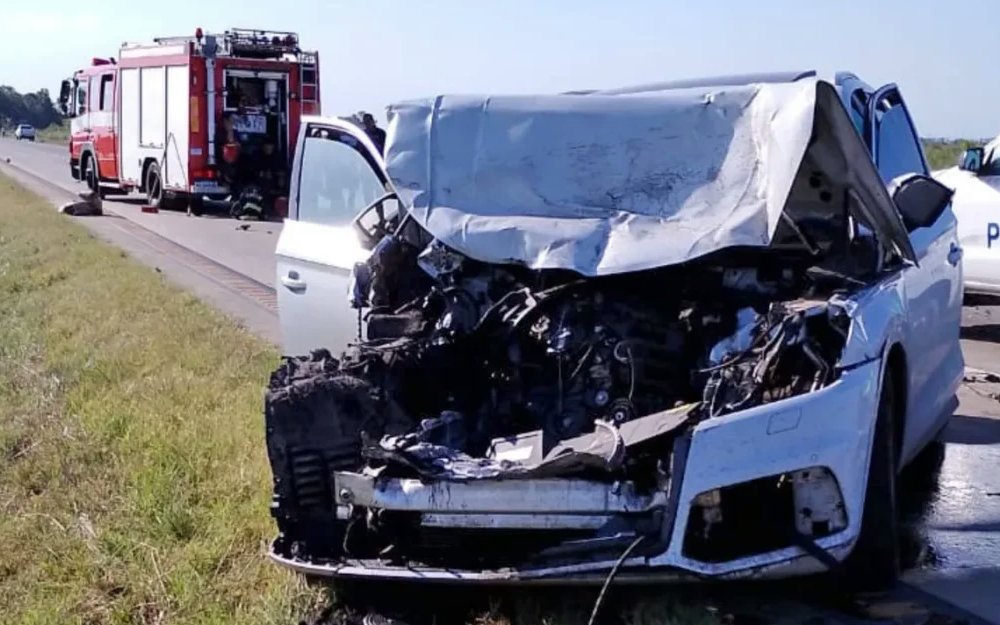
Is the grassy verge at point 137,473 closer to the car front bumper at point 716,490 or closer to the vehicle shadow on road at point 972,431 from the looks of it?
the car front bumper at point 716,490

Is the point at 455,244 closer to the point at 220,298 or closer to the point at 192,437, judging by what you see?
the point at 192,437

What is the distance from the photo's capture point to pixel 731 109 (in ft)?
18.5

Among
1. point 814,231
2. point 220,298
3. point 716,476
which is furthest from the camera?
point 220,298

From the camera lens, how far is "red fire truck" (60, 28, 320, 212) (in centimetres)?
2458

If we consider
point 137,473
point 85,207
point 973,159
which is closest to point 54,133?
point 85,207

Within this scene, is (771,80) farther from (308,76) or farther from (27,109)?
(27,109)

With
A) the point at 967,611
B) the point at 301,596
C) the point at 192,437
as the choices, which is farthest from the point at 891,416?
the point at 192,437

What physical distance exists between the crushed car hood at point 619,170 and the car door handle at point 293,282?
3.94 ft

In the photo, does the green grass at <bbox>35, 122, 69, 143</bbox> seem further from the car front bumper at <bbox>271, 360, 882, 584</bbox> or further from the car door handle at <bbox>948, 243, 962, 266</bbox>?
the car front bumper at <bbox>271, 360, 882, 584</bbox>

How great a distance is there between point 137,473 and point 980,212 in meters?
7.26

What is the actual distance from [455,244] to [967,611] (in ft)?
7.52

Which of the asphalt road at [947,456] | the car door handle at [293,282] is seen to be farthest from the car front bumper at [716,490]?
the car door handle at [293,282]

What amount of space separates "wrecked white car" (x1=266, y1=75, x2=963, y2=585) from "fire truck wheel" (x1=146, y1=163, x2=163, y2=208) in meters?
21.3

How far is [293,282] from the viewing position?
6.89m
